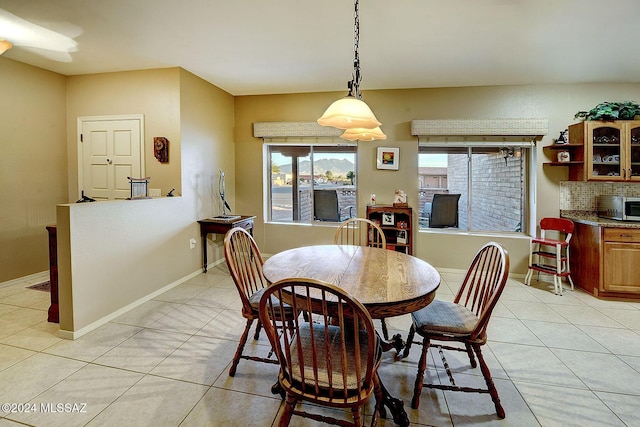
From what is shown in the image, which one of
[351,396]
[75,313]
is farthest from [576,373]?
[75,313]

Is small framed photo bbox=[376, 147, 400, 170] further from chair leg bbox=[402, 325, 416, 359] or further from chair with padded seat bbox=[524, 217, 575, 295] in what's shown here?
chair leg bbox=[402, 325, 416, 359]

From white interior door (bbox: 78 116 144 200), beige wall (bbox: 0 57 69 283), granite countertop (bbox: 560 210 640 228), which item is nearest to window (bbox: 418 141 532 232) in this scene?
granite countertop (bbox: 560 210 640 228)

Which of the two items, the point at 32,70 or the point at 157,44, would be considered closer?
the point at 157,44

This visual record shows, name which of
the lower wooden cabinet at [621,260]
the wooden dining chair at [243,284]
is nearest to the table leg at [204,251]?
the wooden dining chair at [243,284]

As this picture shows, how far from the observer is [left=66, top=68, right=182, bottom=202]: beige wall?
3.71 metres

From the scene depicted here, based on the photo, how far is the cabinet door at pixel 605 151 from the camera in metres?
3.61

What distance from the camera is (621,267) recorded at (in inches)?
131

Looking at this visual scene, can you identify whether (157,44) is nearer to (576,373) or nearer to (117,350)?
(117,350)

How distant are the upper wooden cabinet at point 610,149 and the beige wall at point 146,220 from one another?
4753 millimetres

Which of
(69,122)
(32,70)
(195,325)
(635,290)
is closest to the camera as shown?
(195,325)

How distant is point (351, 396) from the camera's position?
127cm

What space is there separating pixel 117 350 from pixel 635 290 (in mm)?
5033

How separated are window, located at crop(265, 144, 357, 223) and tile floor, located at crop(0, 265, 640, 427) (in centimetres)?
222

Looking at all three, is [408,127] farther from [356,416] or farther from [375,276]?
[356,416]
